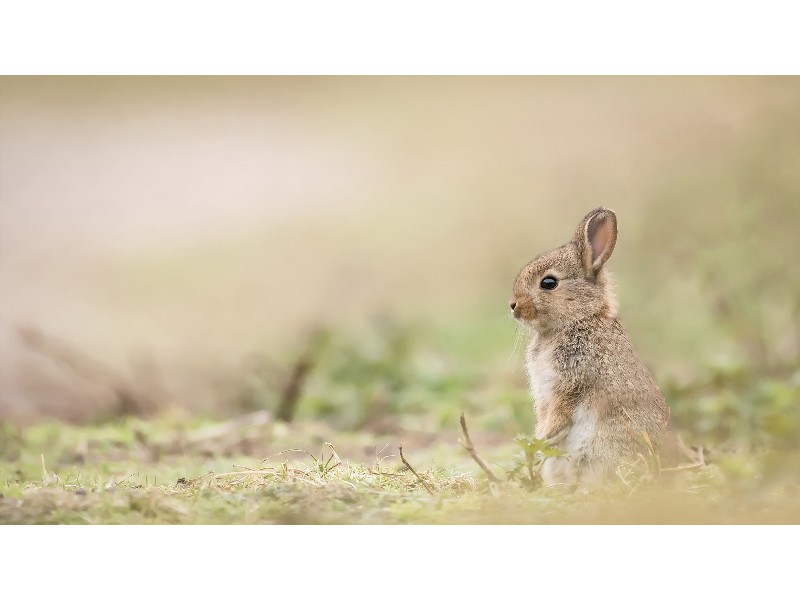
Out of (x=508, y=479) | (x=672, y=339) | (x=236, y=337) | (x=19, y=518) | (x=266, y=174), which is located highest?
(x=266, y=174)

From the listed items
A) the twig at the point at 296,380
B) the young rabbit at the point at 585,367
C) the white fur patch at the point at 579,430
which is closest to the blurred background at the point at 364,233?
the twig at the point at 296,380

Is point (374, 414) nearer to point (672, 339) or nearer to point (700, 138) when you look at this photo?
point (672, 339)

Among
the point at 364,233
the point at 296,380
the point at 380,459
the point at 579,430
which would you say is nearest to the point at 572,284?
the point at 579,430

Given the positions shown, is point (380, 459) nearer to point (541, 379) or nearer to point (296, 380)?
point (541, 379)

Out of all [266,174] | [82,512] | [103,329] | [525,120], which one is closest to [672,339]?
[525,120]

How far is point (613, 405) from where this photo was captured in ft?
14.4

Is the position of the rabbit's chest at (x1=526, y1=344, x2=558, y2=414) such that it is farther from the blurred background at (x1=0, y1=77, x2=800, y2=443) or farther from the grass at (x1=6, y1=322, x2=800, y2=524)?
the blurred background at (x1=0, y1=77, x2=800, y2=443)

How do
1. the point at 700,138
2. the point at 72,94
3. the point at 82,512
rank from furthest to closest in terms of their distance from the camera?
the point at 700,138 < the point at 72,94 < the point at 82,512

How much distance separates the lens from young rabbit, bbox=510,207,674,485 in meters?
4.34

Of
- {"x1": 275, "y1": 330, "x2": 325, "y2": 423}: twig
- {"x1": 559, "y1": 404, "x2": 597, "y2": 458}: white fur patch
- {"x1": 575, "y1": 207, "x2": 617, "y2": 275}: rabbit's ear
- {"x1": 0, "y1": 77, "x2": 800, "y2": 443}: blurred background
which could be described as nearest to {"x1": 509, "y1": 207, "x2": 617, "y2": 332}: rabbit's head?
{"x1": 575, "y1": 207, "x2": 617, "y2": 275}: rabbit's ear

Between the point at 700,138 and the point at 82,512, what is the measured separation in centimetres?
467

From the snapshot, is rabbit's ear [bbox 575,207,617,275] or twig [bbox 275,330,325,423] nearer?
rabbit's ear [bbox 575,207,617,275]

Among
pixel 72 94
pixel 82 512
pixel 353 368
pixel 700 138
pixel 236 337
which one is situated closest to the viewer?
pixel 82 512

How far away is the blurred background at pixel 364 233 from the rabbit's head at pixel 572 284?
3.88 ft
